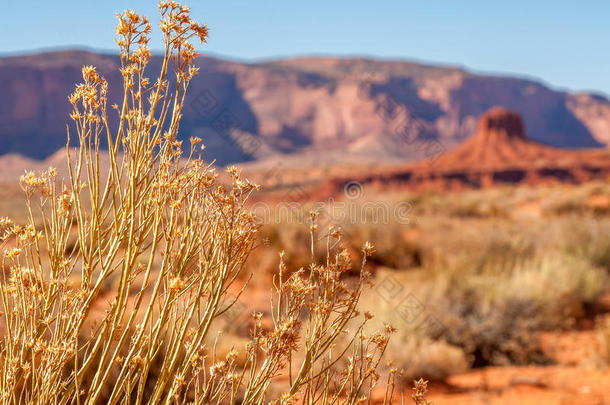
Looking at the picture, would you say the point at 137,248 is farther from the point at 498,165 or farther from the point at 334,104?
the point at 334,104

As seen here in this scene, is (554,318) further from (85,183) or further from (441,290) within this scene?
(85,183)

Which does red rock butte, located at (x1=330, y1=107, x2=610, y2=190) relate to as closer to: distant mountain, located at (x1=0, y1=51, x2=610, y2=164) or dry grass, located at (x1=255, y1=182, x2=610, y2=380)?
distant mountain, located at (x1=0, y1=51, x2=610, y2=164)

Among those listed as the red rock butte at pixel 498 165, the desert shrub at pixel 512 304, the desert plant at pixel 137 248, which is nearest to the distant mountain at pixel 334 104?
the red rock butte at pixel 498 165

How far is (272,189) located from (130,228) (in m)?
35.6

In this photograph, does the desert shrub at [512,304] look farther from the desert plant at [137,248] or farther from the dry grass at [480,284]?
the desert plant at [137,248]

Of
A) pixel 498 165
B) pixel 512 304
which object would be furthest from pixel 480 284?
pixel 498 165

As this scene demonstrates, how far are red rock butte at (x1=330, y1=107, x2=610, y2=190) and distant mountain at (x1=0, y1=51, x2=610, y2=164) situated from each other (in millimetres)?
16574

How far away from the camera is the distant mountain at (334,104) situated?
266 ft

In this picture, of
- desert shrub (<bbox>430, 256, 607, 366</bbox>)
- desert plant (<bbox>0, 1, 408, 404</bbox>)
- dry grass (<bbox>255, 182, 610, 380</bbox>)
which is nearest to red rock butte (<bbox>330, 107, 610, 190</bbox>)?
dry grass (<bbox>255, 182, 610, 380</bbox>)

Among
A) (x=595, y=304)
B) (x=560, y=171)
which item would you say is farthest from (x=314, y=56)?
(x=595, y=304)

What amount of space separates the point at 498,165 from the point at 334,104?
56.4 meters

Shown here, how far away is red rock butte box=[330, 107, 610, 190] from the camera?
4241cm

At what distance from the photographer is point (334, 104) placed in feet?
335

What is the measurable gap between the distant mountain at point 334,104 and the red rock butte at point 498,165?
16574 millimetres
